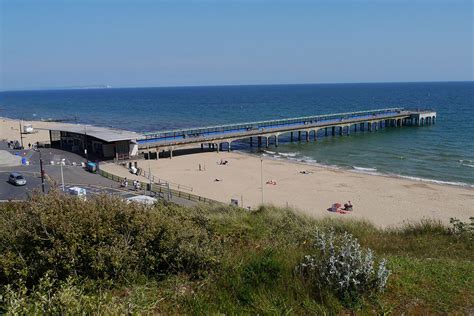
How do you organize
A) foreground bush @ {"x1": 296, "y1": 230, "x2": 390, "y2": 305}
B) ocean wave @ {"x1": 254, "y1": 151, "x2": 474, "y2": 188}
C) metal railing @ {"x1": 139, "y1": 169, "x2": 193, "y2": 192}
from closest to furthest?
foreground bush @ {"x1": 296, "y1": 230, "x2": 390, "y2": 305} → metal railing @ {"x1": 139, "y1": 169, "x2": 193, "y2": 192} → ocean wave @ {"x1": 254, "y1": 151, "x2": 474, "y2": 188}

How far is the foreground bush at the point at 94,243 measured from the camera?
6.00 meters

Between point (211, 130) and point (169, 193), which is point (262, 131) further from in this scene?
point (169, 193)

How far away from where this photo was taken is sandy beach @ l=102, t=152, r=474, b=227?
2864 cm

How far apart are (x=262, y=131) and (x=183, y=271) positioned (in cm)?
5137

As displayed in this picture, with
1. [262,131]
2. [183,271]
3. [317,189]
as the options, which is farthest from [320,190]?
[183,271]

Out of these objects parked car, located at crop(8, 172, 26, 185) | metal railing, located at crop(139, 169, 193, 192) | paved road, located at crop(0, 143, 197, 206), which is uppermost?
parked car, located at crop(8, 172, 26, 185)

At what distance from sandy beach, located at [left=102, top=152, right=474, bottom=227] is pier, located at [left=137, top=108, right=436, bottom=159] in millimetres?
3345

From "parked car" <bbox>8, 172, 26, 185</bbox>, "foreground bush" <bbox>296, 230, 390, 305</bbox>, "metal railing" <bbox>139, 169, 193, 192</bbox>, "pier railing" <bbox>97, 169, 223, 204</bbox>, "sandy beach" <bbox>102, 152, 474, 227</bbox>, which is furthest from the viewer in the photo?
"metal railing" <bbox>139, 169, 193, 192</bbox>

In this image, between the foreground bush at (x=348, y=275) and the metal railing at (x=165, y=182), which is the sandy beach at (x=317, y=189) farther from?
the foreground bush at (x=348, y=275)

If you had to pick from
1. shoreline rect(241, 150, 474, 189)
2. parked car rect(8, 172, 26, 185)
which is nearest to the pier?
shoreline rect(241, 150, 474, 189)

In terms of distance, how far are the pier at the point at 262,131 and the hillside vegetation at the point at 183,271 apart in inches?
1478

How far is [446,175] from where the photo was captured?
39281 millimetres

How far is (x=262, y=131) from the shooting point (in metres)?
57.7

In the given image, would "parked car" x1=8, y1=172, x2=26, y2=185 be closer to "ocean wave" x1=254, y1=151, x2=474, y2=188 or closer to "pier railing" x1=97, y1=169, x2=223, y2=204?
"pier railing" x1=97, y1=169, x2=223, y2=204
